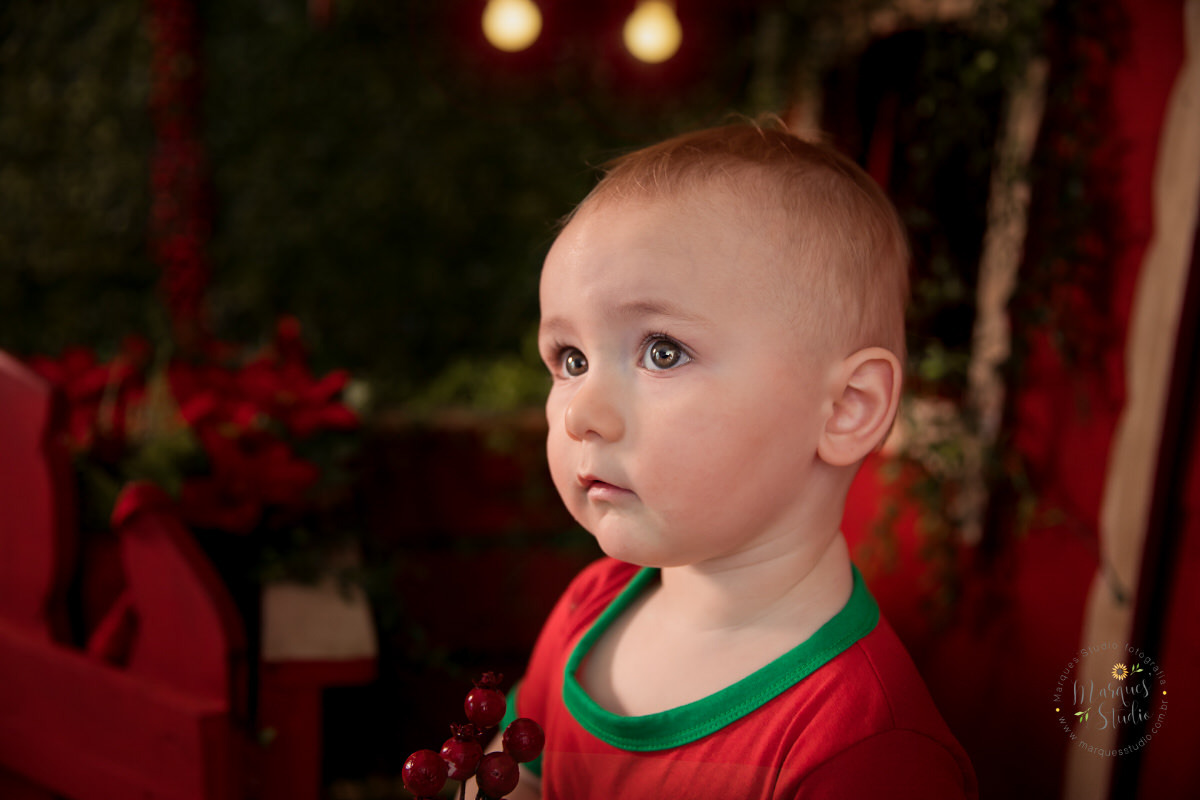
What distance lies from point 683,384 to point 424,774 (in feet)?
1.09

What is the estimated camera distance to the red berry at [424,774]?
570mm

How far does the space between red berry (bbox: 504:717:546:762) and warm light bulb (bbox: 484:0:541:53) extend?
2.22m

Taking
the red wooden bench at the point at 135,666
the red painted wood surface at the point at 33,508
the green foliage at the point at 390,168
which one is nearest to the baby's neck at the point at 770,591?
the red wooden bench at the point at 135,666

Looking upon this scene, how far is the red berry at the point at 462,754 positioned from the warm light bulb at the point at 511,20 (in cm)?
223

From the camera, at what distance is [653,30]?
7.92 feet

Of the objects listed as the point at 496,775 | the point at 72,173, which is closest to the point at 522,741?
the point at 496,775

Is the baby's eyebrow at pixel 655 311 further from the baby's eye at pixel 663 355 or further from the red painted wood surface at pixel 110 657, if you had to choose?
the red painted wood surface at pixel 110 657

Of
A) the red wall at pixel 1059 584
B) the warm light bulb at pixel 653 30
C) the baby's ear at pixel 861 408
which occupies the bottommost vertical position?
the red wall at pixel 1059 584

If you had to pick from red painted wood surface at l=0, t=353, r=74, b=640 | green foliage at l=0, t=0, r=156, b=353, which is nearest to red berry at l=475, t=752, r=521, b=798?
red painted wood surface at l=0, t=353, r=74, b=640

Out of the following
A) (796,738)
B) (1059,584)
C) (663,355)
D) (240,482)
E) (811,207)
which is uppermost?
(811,207)

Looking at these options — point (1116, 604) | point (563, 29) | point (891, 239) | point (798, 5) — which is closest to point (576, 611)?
point (891, 239)

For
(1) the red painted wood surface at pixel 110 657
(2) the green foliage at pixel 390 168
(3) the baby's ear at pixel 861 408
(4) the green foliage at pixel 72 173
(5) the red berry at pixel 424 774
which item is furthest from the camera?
(2) the green foliage at pixel 390 168

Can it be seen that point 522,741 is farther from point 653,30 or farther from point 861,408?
point 653,30

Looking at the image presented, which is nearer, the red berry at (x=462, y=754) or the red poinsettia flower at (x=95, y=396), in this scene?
the red berry at (x=462, y=754)
